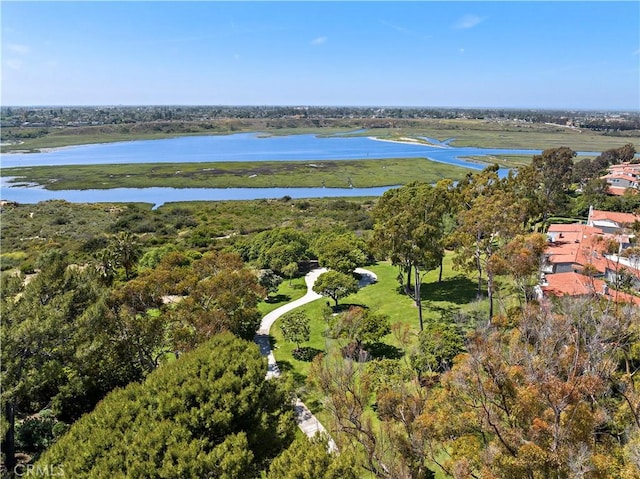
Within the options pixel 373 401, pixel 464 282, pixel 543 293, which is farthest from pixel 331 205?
pixel 373 401

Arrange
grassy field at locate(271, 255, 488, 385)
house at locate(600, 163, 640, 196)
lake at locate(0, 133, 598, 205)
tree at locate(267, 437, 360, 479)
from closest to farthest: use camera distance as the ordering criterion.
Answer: tree at locate(267, 437, 360, 479) → grassy field at locate(271, 255, 488, 385) → house at locate(600, 163, 640, 196) → lake at locate(0, 133, 598, 205)

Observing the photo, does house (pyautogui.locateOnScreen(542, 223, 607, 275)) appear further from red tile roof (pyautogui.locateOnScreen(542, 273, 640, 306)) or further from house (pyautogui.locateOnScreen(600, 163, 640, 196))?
house (pyautogui.locateOnScreen(600, 163, 640, 196))

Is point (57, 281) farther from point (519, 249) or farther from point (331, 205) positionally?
point (331, 205)

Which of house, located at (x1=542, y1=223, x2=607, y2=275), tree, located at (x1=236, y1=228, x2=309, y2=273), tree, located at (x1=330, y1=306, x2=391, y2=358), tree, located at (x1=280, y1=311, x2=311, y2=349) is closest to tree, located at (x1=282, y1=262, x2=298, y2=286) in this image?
tree, located at (x1=236, y1=228, x2=309, y2=273)

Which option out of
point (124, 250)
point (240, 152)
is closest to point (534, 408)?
point (124, 250)

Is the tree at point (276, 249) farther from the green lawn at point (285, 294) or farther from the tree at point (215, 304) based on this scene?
the tree at point (215, 304)

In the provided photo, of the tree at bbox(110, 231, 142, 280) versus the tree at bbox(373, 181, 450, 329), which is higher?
the tree at bbox(373, 181, 450, 329)
